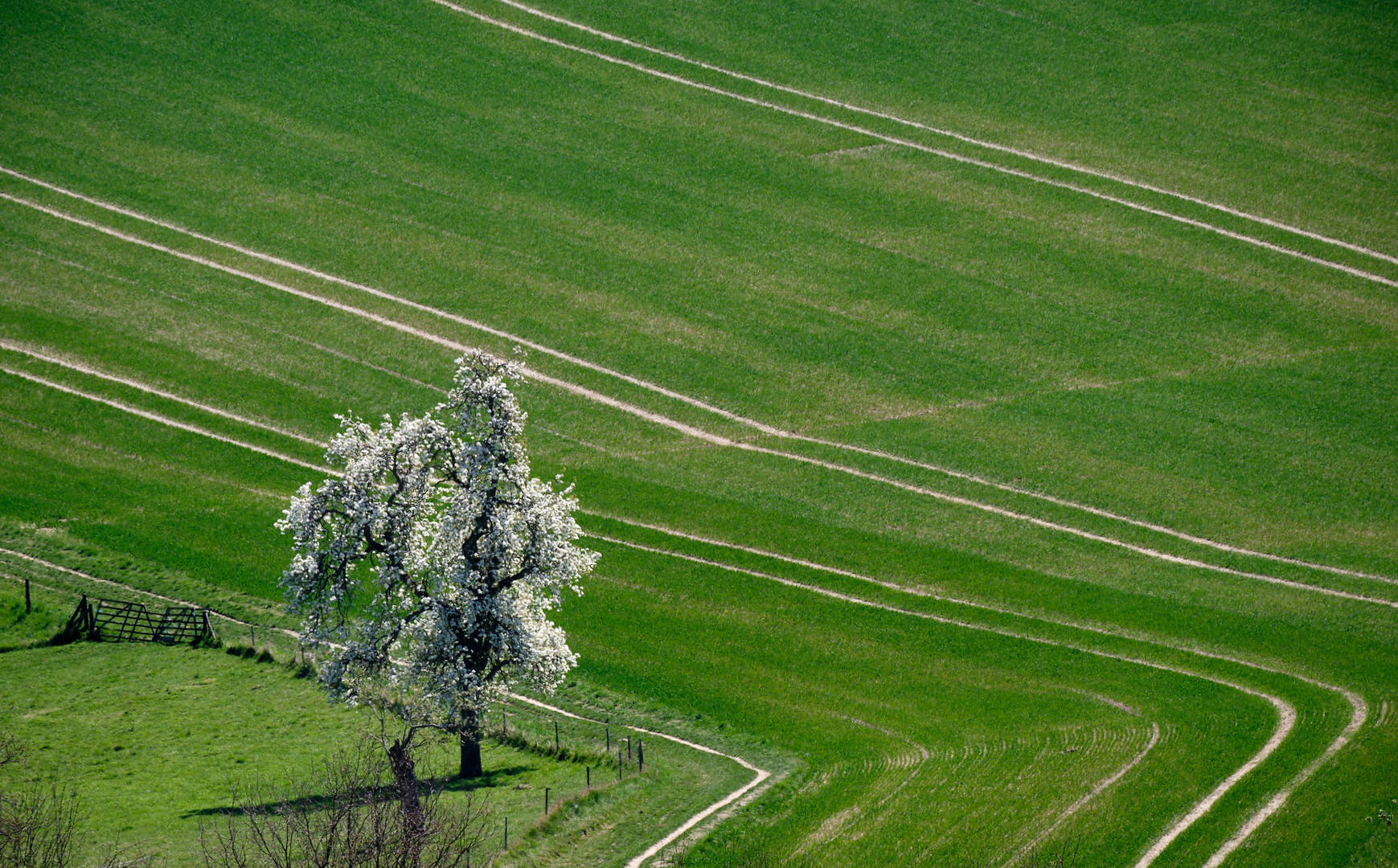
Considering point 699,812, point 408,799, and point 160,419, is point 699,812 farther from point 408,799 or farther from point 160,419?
point 160,419

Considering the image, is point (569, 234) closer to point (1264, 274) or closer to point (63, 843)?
point (1264, 274)

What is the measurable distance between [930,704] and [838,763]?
5.93 meters

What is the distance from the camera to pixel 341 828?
120 feet

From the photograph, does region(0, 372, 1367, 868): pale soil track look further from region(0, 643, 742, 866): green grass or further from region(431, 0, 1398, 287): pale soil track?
region(431, 0, 1398, 287): pale soil track

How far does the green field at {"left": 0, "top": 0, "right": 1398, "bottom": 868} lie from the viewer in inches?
1857

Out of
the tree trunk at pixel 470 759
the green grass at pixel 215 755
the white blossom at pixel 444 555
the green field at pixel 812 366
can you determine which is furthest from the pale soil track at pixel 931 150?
the tree trunk at pixel 470 759

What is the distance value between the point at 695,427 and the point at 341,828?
121ft

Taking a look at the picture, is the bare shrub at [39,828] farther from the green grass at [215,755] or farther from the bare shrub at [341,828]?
the bare shrub at [341,828]

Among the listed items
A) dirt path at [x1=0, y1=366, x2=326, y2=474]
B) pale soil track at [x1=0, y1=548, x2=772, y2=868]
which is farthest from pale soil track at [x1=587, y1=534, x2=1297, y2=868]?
dirt path at [x1=0, y1=366, x2=326, y2=474]

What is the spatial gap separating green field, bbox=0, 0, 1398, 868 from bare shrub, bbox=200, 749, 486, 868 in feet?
7.68

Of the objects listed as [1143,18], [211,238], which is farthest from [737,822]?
[1143,18]

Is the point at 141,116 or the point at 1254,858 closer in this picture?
the point at 1254,858

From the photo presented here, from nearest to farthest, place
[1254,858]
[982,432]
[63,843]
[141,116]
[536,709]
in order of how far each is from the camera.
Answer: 1. [63,843]
2. [1254,858]
3. [536,709]
4. [982,432]
5. [141,116]

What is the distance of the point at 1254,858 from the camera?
1590 inches
